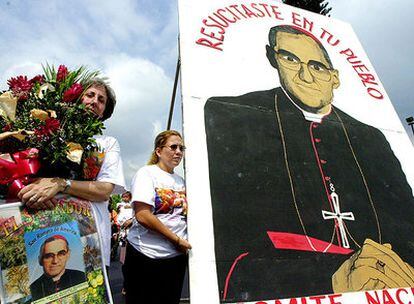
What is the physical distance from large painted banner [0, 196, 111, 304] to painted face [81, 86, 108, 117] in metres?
0.43

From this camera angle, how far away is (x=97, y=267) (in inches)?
43.2

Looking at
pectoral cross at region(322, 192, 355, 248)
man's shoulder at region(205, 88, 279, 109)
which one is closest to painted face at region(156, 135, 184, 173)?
man's shoulder at region(205, 88, 279, 109)

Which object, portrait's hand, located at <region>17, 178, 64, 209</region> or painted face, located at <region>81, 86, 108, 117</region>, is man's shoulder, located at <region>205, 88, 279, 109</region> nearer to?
painted face, located at <region>81, 86, 108, 117</region>

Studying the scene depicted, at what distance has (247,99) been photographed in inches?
80.6

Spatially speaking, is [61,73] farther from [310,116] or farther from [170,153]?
→ [310,116]

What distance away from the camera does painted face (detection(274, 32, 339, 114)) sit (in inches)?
90.4

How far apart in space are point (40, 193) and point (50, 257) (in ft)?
0.66

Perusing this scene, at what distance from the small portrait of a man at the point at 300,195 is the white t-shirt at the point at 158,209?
18cm

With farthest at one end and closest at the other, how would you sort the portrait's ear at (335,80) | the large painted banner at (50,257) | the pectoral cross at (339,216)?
1. the portrait's ear at (335,80)
2. the pectoral cross at (339,216)
3. the large painted banner at (50,257)

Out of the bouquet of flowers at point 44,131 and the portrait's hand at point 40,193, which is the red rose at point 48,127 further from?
the portrait's hand at point 40,193

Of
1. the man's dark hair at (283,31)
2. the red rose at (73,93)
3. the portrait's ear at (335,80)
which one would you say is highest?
the man's dark hair at (283,31)

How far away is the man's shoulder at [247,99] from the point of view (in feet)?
6.24

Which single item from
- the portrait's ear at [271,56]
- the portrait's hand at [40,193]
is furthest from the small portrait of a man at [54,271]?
the portrait's ear at [271,56]

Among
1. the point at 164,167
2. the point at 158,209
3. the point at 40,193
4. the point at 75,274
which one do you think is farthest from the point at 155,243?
the point at 40,193
